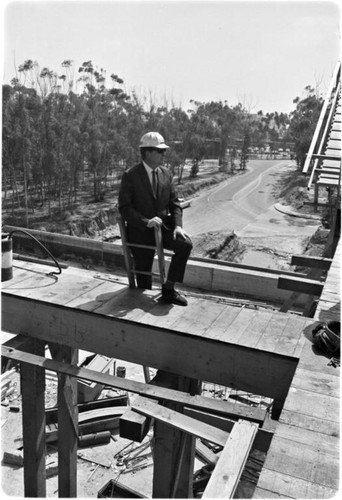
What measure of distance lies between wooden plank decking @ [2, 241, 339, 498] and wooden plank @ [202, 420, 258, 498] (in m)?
0.16

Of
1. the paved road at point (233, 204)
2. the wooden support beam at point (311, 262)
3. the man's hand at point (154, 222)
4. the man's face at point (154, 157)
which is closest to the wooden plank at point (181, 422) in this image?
the man's hand at point (154, 222)

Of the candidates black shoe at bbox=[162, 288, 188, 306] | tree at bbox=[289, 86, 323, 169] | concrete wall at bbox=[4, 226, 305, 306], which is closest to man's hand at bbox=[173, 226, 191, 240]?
black shoe at bbox=[162, 288, 188, 306]

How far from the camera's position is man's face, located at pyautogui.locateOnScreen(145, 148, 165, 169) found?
4.82 metres

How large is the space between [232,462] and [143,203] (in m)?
2.96

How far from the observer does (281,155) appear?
71.0m

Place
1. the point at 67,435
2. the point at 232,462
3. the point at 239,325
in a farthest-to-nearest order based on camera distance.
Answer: the point at 67,435
the point at 239,325
the point at 232,462

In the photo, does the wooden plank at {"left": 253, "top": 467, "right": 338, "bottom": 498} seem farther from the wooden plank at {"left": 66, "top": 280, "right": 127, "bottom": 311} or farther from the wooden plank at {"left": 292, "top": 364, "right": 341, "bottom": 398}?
the wooden plank at {"left": 66, "top": 280, "right": 127, "bottom": 311}

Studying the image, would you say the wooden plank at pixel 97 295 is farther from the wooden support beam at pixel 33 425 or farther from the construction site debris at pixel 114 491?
the construction site debris at pixel 114 491

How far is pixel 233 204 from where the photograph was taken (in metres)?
34.2

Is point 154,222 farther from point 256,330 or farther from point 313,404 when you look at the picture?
point 313,404

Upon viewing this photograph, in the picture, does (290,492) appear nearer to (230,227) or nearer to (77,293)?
(77,293)

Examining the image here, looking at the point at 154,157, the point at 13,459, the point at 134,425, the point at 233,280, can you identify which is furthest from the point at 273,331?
the point at 233,280

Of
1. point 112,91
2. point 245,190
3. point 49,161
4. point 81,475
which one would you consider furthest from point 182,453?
point 112,91

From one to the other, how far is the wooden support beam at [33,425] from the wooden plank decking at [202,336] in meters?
0.43
